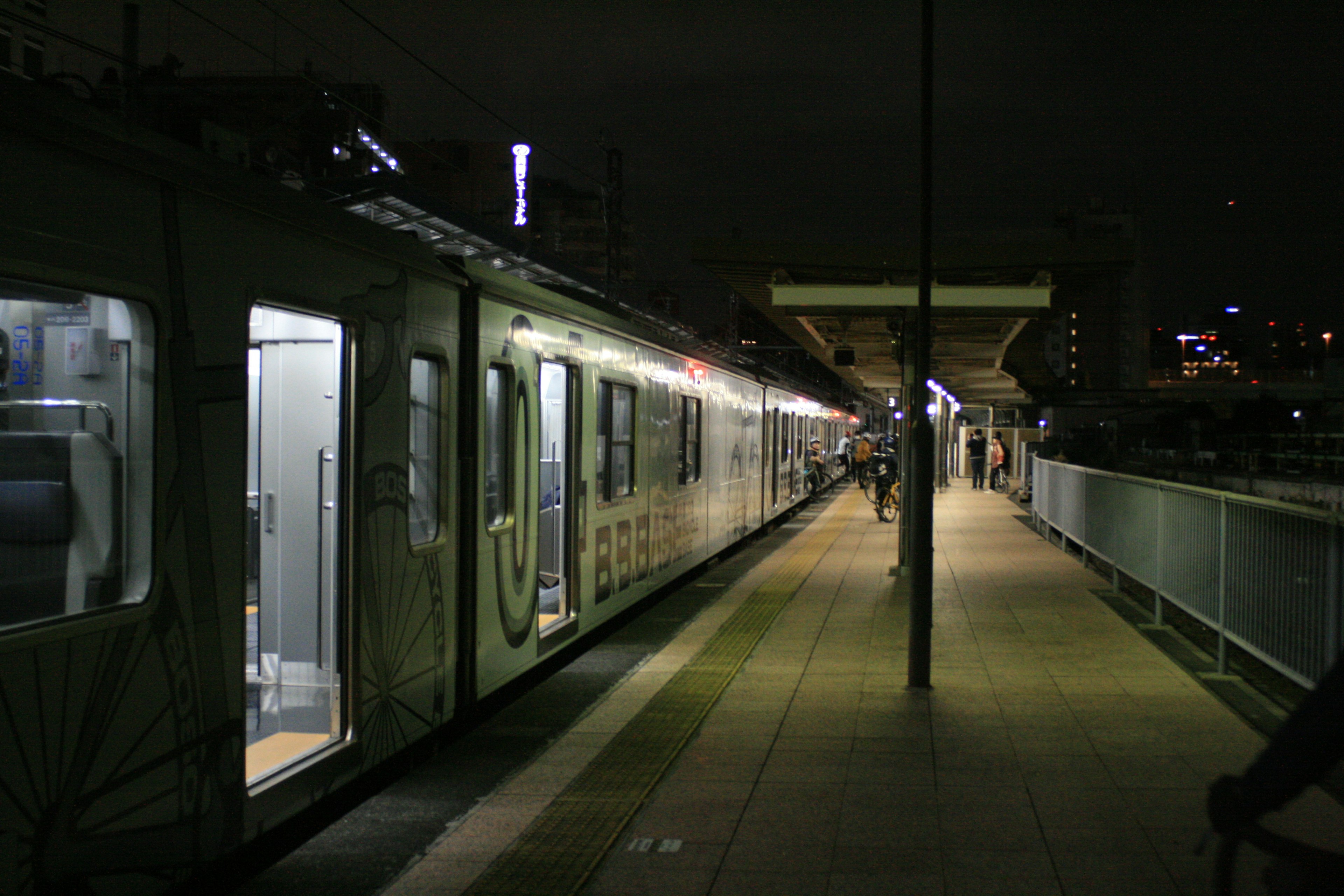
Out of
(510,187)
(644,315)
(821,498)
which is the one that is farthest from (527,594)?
(510,187)

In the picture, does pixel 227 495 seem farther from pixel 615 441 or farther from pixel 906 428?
pixel 906 428

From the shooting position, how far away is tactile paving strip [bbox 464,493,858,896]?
13.6ft

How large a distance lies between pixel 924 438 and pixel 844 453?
25578 mm

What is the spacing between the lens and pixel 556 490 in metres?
8.16

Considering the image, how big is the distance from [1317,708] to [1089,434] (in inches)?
2705

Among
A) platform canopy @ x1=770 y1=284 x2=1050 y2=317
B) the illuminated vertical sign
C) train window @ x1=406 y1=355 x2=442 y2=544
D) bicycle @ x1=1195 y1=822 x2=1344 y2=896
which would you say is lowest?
bicycle @ x1=1195 y1=822 x2=1344 y2=896

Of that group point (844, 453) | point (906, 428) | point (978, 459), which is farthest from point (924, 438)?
point (844, 453)

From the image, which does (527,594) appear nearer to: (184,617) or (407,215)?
(184,617)

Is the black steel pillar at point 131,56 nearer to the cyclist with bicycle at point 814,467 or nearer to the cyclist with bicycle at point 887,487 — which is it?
the cyclist with bicycle at point 887,487

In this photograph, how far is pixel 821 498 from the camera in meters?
32.2

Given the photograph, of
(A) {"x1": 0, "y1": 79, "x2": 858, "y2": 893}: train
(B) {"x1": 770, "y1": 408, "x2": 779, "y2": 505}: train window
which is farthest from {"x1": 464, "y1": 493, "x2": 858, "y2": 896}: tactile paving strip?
(B) {"x1": 770, "y1": 408, "x2": 779, "y2": 505}: train window

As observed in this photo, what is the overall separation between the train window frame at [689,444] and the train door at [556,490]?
334cm

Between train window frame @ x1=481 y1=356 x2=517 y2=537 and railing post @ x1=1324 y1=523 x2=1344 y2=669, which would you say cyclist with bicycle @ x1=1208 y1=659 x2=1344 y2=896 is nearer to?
railing post @ x1=1324 y1=523 x2=1344 y2=669

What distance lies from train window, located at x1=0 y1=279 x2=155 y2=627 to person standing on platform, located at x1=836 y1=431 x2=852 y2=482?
2937 centimetres
